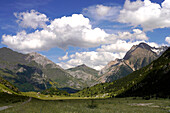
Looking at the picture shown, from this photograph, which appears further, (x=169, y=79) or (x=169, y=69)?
(x=169, y=69)

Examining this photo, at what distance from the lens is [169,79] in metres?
138

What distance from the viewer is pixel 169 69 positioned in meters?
154

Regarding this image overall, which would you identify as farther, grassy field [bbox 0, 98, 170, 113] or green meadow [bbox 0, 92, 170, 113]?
green meadow [bbox 0, 92, 170, 113]

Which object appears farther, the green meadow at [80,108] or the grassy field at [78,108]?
the green meadow at [80,108]

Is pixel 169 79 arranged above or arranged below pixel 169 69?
below

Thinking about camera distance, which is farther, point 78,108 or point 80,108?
point 80,108

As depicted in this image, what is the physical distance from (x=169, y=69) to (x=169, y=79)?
19.9m
